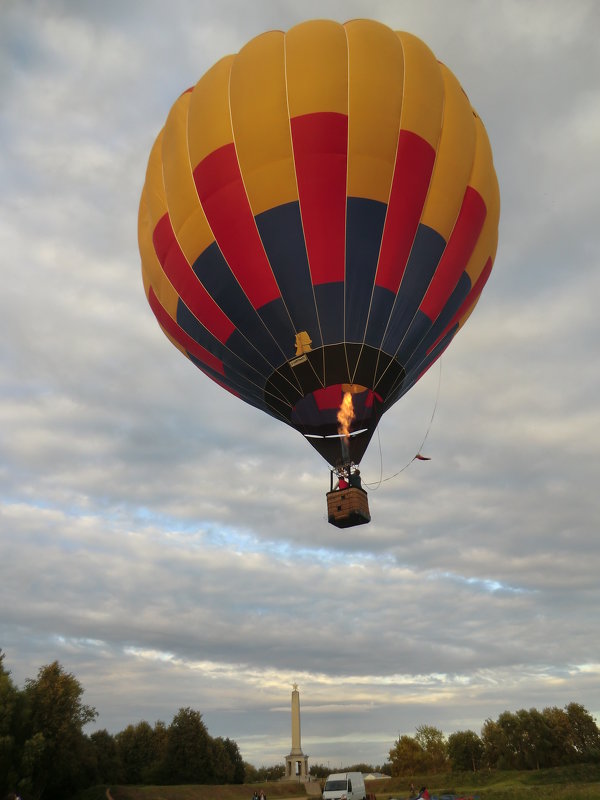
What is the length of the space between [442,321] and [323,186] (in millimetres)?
5004

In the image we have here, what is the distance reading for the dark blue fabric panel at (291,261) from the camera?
1524cm

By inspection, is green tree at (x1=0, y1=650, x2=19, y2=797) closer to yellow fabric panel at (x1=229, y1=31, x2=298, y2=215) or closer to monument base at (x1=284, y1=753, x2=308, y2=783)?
monument base at (x1=284, y1=753, x2=308, y2=783)

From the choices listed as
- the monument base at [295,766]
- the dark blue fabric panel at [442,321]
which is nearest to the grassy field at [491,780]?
the monument base at [295,766]

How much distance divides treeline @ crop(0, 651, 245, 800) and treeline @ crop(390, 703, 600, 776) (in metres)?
16.1

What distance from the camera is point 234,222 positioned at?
1548 centimetres

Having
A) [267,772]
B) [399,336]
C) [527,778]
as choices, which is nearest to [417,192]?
[399,336]

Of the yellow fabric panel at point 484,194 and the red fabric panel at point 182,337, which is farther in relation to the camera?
the red fabric panel at point 182,337

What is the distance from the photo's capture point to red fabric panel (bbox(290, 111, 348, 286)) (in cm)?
1492

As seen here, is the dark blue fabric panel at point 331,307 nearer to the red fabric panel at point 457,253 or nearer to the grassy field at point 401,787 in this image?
the red fabric panel at point 457,253

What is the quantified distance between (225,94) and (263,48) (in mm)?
1563

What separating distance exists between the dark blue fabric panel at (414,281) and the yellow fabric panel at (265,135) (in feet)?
11.0

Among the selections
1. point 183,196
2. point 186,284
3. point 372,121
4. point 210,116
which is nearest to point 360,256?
point 372,121

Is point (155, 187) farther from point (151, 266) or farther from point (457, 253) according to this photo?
point (457, 253)

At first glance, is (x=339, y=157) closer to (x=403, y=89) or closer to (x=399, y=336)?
(x=403, y=89)
